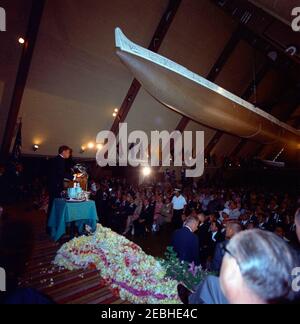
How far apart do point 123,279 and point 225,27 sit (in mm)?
9106

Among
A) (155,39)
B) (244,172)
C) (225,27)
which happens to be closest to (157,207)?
(155,39)

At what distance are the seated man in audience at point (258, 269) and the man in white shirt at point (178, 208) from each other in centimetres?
620

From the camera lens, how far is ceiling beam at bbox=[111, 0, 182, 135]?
6785 millimetres

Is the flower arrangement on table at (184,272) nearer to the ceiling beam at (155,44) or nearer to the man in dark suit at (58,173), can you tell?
the man in dark suit at (58,173)

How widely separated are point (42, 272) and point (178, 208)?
481 cm

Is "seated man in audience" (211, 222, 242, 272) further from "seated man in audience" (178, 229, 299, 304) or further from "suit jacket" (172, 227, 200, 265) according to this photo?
"seated man in audience" (178, 229, 299, 304)

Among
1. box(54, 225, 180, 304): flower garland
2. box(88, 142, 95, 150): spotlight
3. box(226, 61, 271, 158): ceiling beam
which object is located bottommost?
box(54, 225, 180, 304): flower garland

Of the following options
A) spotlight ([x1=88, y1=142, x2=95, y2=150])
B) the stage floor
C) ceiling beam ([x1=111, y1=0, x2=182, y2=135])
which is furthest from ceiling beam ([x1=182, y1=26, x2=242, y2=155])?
the stage floor

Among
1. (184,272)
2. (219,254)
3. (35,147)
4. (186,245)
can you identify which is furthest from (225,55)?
(184,272)

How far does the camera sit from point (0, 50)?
604 cm

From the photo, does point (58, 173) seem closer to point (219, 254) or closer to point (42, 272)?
point (42, 272)

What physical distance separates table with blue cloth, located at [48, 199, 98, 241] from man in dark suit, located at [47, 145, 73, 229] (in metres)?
0.16

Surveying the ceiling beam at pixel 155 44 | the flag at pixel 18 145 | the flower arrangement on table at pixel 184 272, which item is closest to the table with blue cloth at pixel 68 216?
the flower arrangement on table at pixel 184 272

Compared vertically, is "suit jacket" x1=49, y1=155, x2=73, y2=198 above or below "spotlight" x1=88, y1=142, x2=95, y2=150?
below
